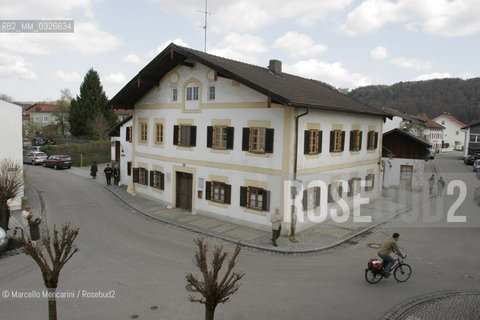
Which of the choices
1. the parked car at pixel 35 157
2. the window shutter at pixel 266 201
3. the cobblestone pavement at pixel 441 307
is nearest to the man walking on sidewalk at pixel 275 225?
the window shutter at pixel 266 201

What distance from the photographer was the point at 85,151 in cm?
3853

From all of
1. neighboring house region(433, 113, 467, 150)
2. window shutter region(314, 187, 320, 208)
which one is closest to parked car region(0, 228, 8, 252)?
window shutter region(314, 187, 320, 208)

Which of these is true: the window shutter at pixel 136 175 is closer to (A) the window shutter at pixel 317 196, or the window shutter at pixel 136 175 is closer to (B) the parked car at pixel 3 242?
(B) the parked car at pixel 3 242

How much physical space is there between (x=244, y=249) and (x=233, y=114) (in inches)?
241

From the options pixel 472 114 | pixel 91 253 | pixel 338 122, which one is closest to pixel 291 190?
pixel 338 122

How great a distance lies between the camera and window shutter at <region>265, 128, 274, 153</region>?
1489cm

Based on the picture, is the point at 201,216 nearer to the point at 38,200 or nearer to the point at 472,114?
the point at 38,200

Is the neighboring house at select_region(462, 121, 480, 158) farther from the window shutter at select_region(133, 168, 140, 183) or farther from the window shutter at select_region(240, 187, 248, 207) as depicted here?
the window shutter at select_region(133, 168, 140, 183)

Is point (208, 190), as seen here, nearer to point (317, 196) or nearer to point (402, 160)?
point (317, 196)

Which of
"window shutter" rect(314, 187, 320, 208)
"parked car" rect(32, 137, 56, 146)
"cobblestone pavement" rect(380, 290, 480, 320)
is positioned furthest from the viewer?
"parked car" rect(32, 137, 56, 146)

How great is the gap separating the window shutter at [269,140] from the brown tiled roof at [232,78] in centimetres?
136

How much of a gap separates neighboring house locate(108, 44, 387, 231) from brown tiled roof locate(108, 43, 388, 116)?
0.06m

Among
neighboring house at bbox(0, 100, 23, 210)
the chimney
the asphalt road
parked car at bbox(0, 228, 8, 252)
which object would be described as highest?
the chimney

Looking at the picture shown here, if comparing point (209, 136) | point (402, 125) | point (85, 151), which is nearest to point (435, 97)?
point (402, 125)
